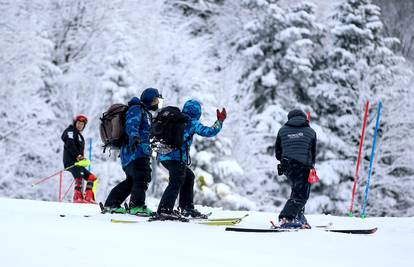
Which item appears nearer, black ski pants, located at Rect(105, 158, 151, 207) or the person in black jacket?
the person in black jacket

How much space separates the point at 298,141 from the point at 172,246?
285 centimetres

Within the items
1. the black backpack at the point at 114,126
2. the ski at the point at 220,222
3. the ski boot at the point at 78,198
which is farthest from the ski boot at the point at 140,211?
the ski boot at the point at 78,198

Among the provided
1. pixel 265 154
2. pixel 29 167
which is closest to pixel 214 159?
pixel 265 154

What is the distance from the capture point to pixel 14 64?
20922mm

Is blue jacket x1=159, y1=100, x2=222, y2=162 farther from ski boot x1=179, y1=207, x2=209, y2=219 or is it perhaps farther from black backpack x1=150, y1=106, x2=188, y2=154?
ski boot x1=179, y1=207, x2=209, y2=219

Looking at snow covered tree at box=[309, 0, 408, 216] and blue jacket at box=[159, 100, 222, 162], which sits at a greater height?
snow covered tree at box=[309, 0, 408, 216]

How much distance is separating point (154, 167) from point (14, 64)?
6556mm

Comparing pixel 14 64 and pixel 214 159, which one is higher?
pixel 14 64

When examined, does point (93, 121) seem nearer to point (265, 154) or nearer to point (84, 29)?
point (84, 29)

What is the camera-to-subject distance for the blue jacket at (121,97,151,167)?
7.06m

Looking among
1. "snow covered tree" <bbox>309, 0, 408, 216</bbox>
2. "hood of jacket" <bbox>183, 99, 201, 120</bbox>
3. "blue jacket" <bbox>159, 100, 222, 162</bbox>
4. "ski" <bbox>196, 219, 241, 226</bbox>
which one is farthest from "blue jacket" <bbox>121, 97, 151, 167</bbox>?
"snow covered tree" <bbox>309, 0, 408, 216</bbox>

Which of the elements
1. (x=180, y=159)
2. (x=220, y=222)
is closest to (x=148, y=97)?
(x=180, y=159)

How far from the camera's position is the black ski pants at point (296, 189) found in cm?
708

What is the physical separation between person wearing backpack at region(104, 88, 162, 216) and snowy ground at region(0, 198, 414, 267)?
402mm
